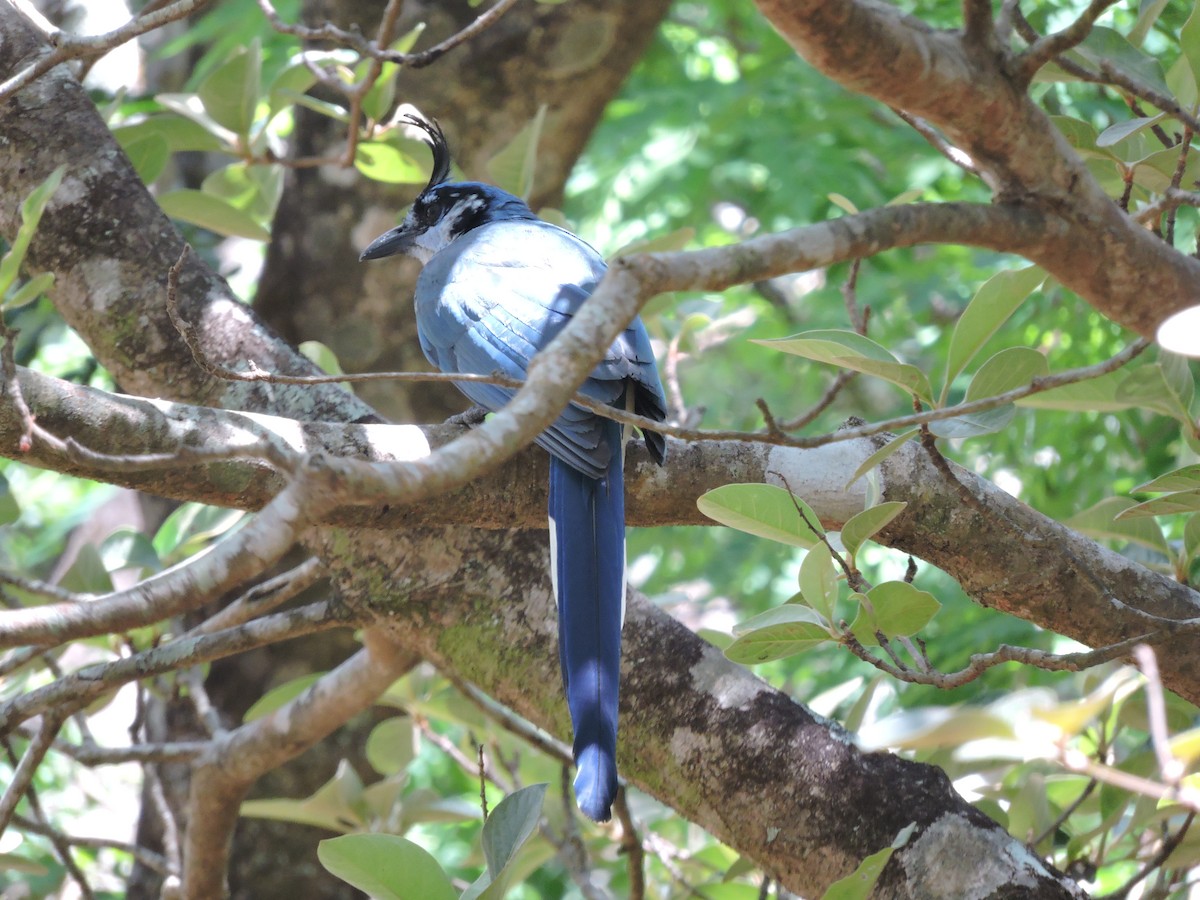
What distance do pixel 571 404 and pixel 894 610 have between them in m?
0.83

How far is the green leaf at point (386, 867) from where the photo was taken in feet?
5.67

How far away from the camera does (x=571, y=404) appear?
2.34 meters

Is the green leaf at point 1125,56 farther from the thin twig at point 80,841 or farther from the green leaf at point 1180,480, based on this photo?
the thin twig at point 80,841

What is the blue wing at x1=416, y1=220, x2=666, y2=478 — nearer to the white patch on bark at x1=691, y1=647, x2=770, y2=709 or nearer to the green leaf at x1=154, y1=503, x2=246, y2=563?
the white patch on bark at x1=691, y1=647, x2=770, y2=709

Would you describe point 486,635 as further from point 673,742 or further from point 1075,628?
point 1075,628

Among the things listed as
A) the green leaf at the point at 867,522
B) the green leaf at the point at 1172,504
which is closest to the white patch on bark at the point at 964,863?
the green leaf at the point at 867,522

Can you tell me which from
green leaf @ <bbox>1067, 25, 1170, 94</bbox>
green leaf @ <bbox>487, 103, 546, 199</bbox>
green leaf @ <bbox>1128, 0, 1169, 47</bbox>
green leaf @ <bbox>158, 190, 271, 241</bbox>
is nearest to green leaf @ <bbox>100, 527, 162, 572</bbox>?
green leaf @ <bbox>158, 190, 271, 241</bbox>

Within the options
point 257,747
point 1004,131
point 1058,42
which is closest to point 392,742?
point 257,747

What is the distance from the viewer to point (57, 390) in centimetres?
173

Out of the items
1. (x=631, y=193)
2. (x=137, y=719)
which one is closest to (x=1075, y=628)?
(x=137, y=719)

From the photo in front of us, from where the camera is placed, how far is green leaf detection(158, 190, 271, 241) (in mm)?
2932

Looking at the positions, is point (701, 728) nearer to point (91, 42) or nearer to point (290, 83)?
point (91, 42)

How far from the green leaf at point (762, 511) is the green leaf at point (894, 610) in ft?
0.54

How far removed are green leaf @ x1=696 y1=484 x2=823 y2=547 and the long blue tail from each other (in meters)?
0.33
